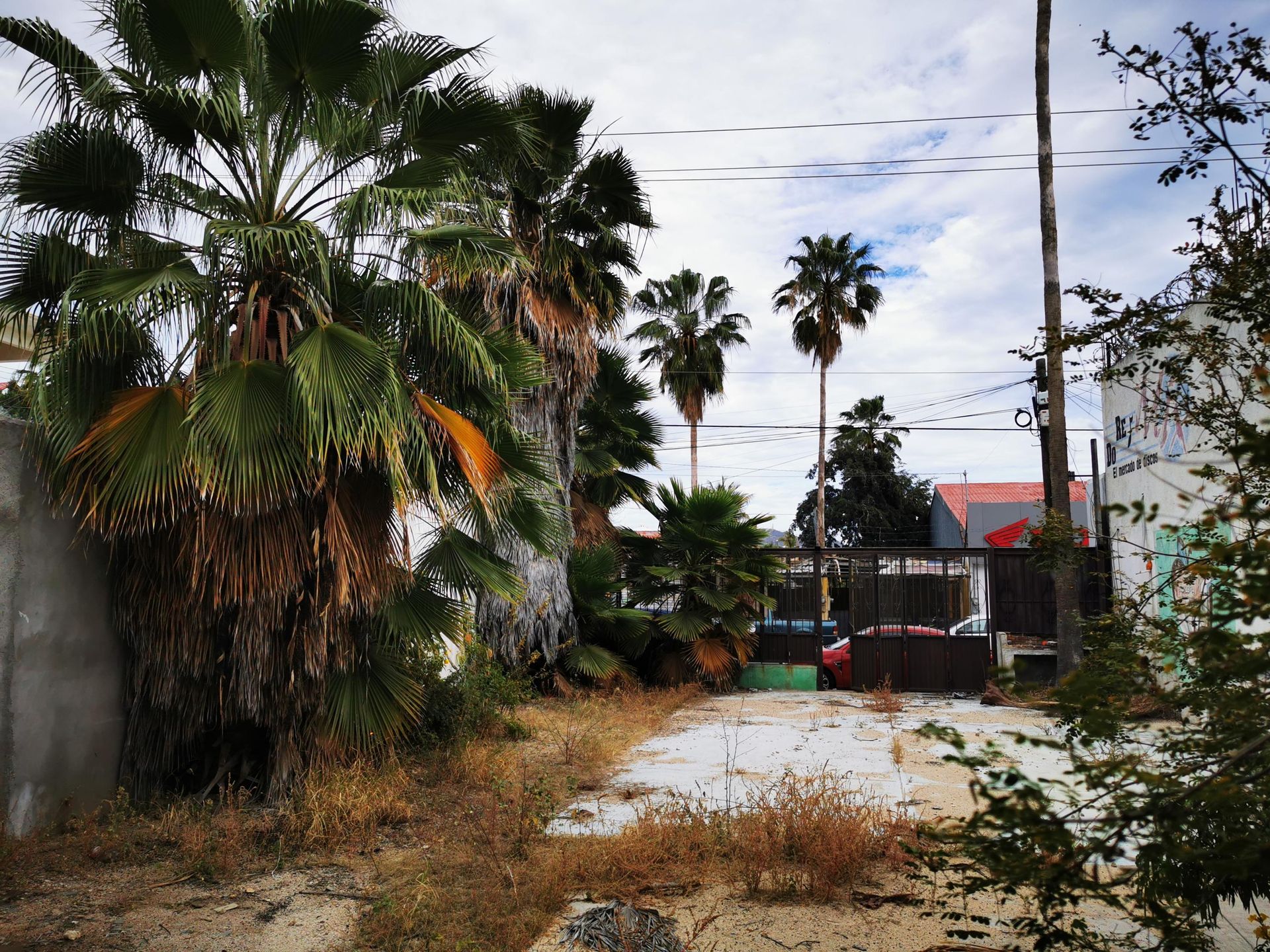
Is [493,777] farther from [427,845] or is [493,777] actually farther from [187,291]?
[187,291]

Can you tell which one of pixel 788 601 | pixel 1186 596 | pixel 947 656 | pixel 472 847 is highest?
pixel 1186 596

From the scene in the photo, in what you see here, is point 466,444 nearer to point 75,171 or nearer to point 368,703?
point 368,703

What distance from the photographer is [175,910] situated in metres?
4.94

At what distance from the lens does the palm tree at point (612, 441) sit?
51.1 ft

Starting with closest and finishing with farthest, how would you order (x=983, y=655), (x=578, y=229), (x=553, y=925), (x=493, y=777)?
(x=553, y=925), (x=493, y=777), (x=578, y=229), (x=983, y=655)

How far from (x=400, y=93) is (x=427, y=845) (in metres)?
5.34

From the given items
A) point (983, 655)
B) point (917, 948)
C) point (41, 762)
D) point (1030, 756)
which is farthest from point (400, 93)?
point (983, 655)

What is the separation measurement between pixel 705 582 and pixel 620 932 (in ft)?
35.8

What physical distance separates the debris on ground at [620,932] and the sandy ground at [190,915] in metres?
1.17

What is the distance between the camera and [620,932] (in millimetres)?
4359

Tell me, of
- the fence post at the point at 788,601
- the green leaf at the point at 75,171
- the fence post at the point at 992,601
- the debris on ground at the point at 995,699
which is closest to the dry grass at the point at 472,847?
the green leaf at the point at 75,171

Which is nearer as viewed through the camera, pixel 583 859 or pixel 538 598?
pixel 583 859

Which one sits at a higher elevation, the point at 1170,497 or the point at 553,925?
the point at 1170,497

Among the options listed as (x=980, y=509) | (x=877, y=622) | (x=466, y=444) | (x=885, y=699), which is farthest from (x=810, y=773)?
(x=980, y=509)
